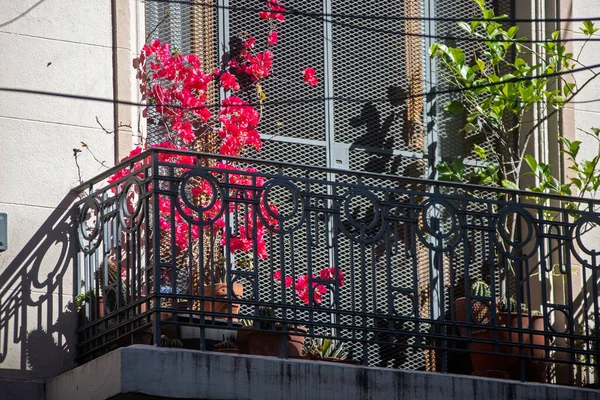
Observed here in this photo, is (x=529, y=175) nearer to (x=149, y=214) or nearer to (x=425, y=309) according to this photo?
(x=425, y=309)

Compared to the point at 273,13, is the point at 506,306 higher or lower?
lower

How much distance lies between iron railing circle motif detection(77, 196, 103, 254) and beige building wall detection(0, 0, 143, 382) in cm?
8

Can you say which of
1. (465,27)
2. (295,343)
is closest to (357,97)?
(465,27)

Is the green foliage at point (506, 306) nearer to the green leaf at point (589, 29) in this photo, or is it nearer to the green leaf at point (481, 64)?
the green leaf at point (481, 64)

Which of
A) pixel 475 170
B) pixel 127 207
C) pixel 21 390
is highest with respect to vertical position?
pixel 475 170

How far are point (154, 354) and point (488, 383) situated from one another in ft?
7.31

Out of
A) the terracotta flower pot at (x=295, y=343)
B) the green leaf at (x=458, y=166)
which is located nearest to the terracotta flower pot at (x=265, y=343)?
the terracotta flower pot at (x=295, y=343)

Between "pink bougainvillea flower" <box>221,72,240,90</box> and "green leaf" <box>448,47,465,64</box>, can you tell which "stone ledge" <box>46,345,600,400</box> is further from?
"green leaf" <box>448,47,465,64</box>

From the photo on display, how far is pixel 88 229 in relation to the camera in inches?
368

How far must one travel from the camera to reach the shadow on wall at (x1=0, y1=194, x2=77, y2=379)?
899cm

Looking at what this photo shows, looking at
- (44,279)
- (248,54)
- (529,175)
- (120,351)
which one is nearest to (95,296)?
(44,279)

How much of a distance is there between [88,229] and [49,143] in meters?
0.63

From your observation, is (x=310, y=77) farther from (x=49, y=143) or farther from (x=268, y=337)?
(x=268, y=337)

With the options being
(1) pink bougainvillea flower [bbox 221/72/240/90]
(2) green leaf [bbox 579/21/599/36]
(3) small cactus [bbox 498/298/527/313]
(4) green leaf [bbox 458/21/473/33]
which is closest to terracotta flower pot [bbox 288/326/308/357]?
(3) small cactus [bbox 498/298/527/313]
